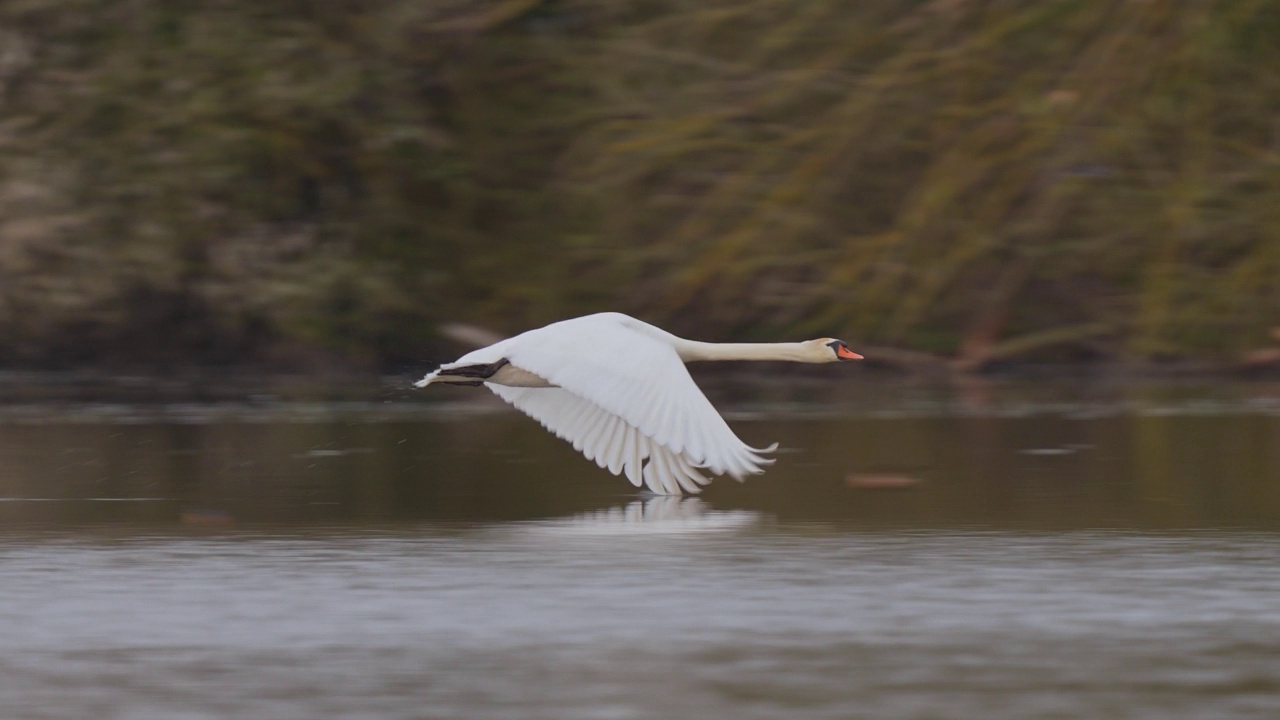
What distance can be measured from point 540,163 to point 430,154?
96 centimetres

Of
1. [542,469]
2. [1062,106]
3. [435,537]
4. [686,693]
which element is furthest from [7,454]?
[1062,106]

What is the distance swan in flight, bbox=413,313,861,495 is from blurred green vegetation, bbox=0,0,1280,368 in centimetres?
595

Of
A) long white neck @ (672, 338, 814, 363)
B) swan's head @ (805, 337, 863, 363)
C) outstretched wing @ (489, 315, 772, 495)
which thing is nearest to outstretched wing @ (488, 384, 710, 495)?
outstretched wing @ (489, 315, 772, 495)

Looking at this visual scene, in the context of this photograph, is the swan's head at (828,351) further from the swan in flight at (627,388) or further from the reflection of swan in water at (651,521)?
the reflection of swan in water at (651,521)

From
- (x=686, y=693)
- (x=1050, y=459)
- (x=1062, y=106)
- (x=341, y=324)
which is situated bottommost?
(x=686, y=693)

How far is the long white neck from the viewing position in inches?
297

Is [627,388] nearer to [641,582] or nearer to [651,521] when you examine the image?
[651,521]

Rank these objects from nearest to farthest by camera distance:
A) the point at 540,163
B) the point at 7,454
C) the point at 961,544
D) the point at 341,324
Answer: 1. the point at 961,544
2. the point at 7,454
3. the point at 341,324
4. the point at 540,163

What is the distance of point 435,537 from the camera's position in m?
6.56

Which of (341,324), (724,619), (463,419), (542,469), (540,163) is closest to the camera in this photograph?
(724,619)

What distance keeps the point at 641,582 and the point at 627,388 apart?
125cm

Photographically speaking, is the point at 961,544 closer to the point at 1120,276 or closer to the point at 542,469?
the point at 542,469

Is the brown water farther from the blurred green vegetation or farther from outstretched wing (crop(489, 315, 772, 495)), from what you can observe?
the blurred green vegetation

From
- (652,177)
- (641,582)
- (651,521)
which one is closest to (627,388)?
(651,521)
